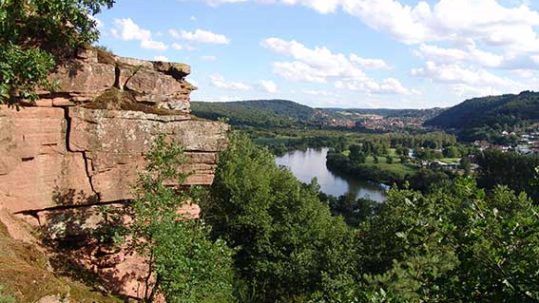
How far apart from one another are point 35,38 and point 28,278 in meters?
5.85

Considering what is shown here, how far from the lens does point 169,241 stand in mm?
11602

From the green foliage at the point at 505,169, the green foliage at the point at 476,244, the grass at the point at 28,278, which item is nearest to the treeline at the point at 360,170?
the green foliage at the point at 505,169

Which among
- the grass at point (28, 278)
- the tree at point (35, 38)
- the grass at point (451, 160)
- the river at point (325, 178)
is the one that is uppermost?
the tree at point (35, 38)

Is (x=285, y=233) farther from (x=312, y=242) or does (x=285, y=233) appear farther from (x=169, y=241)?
(x=169, y=241)

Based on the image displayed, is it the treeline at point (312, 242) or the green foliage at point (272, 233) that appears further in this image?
the green foliage at point (272, 233)

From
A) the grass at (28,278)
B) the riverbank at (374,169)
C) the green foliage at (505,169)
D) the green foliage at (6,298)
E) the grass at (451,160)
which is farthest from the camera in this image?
the grass at (451,160)

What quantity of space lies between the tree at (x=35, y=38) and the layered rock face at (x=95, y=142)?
0.50m

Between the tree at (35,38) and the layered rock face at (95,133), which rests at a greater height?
the tree at (35,38)

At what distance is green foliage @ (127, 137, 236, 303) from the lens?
1173cm

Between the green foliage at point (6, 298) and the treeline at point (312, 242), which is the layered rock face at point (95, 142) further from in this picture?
the green foliage at point (6, 298)

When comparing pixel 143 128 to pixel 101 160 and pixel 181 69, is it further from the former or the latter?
pixel 181 69

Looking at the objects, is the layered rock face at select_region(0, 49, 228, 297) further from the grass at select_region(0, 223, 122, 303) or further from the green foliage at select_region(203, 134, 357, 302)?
the green foliage at select_region(203, 134, 357, 302)

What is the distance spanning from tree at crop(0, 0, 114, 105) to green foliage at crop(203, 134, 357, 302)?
54.8ft

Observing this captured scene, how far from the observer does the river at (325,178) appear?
4107 inches
